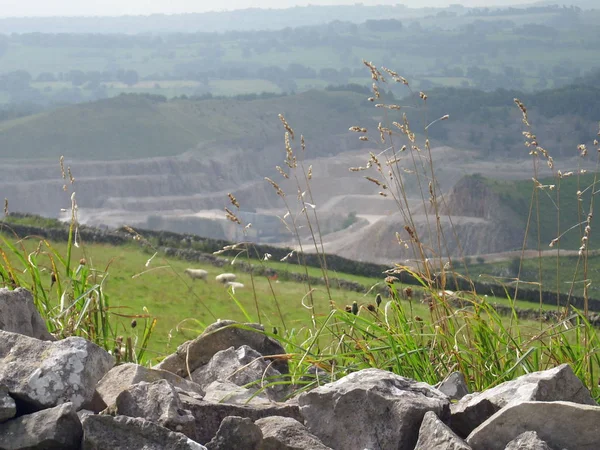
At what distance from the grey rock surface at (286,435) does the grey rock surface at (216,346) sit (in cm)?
118

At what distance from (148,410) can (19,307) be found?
4.29ft

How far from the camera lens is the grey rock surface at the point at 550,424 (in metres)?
2.75

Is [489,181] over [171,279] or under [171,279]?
under

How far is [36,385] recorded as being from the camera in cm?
306

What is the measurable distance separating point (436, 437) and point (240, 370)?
130cm

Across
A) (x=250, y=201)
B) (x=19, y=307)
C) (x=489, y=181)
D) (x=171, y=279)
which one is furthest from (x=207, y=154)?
(x=19, y=307)

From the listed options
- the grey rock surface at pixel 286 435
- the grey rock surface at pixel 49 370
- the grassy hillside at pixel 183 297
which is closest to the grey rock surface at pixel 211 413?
the grey rock surface at pixel 286 435

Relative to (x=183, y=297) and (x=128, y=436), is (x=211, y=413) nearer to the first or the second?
(x=128, y=436)

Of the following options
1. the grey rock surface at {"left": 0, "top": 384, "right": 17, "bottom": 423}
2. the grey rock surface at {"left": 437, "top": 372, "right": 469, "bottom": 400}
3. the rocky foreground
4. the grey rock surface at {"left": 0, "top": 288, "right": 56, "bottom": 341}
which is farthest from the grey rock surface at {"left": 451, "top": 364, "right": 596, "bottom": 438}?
the grey rock surface at {"left": 0, "top": 288, "right": 56, "bottom": 341}

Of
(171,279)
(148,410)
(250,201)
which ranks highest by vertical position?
(148,410)

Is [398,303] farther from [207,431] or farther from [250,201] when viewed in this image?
[250,201]

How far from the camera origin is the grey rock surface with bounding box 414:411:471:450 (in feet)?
8.87

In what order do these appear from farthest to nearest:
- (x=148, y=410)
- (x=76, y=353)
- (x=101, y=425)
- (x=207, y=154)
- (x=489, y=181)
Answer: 1. (x=207, y=154)
2. (x=489, y=181)
3. (x=76, y=353)
4. (x=148, y=410)
5. (x=101, y=425)

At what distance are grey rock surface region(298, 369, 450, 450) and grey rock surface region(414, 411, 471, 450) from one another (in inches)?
4.7
